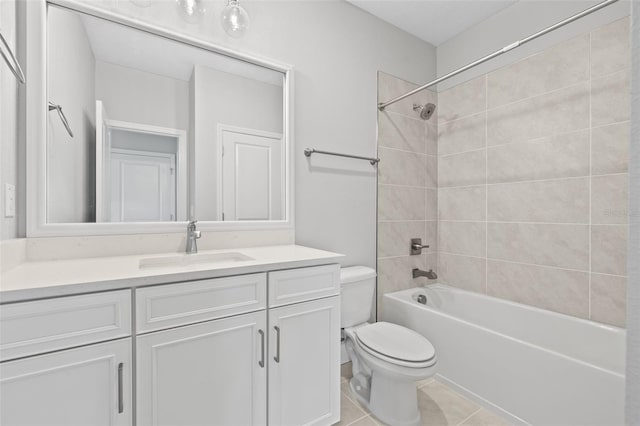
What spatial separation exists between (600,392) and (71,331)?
2008 mm

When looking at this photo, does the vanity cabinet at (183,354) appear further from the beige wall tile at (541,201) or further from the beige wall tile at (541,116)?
the beige wall tile at (541,116)

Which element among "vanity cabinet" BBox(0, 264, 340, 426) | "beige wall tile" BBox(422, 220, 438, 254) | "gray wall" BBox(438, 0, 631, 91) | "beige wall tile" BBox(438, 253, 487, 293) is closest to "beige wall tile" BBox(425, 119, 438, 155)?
"gray wall" BBox(438, 0, 631, 91)

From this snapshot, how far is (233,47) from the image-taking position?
164 cm

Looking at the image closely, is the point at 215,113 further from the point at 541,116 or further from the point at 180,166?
the point at 541,116

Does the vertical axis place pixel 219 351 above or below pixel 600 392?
above

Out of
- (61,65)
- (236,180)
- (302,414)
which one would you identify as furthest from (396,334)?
(61,65)

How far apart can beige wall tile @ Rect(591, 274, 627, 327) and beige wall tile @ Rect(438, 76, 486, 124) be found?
136 centimetres

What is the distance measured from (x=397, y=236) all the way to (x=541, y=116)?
1.23 meters

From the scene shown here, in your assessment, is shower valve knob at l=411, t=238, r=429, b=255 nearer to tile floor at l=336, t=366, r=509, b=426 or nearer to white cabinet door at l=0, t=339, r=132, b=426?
tile floor at l=336, t=366, r=509, b=426

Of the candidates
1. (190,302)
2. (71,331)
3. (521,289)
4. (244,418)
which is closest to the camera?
(71,331)

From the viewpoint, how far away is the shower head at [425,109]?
2.25m

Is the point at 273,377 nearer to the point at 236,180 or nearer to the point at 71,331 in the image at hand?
the point at 71,331

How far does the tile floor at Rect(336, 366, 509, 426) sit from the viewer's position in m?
1.54

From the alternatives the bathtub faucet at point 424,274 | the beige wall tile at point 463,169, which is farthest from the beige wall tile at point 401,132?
the bathtub faucet at point 424,274
